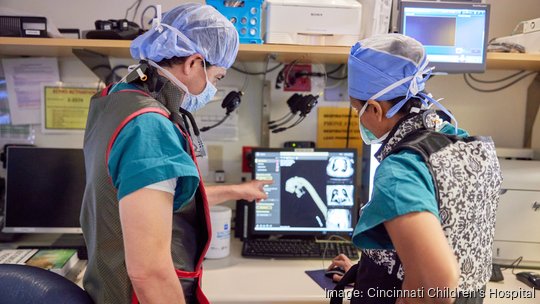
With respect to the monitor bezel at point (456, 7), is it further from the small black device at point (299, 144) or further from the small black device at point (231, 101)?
the small black device at point (231, 101)

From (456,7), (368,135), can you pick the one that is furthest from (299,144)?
(456,7)

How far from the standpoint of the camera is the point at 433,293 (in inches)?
34.2

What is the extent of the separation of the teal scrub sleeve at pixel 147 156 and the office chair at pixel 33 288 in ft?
0.70

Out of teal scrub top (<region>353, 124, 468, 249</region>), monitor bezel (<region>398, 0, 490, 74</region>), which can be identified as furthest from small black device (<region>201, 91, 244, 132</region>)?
teal scrub top (<region>353, 124, 468, 249</region>)

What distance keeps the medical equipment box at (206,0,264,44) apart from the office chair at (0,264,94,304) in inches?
40.8

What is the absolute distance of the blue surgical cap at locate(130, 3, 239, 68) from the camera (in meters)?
1.07

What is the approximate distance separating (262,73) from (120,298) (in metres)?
1.22

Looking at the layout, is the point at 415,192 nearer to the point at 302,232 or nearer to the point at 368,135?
the point at 368,135

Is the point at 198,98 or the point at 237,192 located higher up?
the point at 198,98

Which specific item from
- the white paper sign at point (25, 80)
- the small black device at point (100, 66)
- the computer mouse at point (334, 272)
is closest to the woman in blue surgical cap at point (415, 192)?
the computer mouse at point (334, 272)

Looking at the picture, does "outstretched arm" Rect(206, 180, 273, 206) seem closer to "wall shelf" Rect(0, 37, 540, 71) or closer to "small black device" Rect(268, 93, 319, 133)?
"small black device" Rect(268, 93, 319, 133)

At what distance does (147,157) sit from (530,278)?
138cm

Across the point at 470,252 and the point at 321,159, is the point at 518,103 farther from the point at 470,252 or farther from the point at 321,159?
the point at 470,252

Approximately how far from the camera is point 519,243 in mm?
1667
